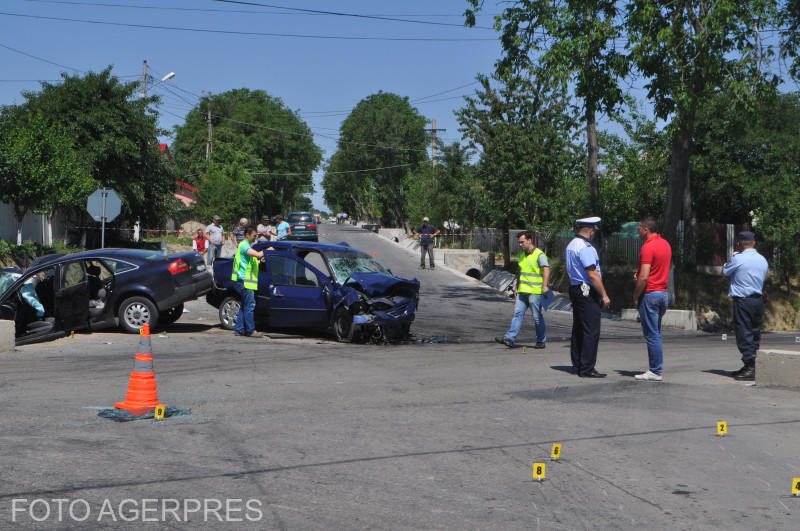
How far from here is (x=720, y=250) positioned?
2892cm

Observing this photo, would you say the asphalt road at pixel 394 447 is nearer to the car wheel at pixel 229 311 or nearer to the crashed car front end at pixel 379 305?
the crashed car front end at pixel 379 305

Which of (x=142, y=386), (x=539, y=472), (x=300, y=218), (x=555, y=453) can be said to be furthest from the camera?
(x=300, y=218)

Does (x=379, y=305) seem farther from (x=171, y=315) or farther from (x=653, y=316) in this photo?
(x=653, y=316)

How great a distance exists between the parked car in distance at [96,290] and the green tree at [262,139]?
65389 mm

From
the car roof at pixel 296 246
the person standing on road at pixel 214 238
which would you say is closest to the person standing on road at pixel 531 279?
the car roof at pixel 296 246

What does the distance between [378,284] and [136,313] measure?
441 cm

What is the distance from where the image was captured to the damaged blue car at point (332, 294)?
45.5 feet

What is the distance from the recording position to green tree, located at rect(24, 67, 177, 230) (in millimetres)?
38312

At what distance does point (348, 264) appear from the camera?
14742mm

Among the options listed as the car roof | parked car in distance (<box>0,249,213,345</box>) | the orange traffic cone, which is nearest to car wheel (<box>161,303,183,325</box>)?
parked car in distance (<box>0,249,213,345</box>)

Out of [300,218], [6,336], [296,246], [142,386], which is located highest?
[300,218]

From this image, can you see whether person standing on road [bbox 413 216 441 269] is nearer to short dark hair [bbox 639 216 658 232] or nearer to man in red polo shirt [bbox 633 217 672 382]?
short dark hair [bbox 639 216 658 232]

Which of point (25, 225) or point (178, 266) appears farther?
point (25, 225)

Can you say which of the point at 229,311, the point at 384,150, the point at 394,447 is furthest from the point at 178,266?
the point at 384,150
